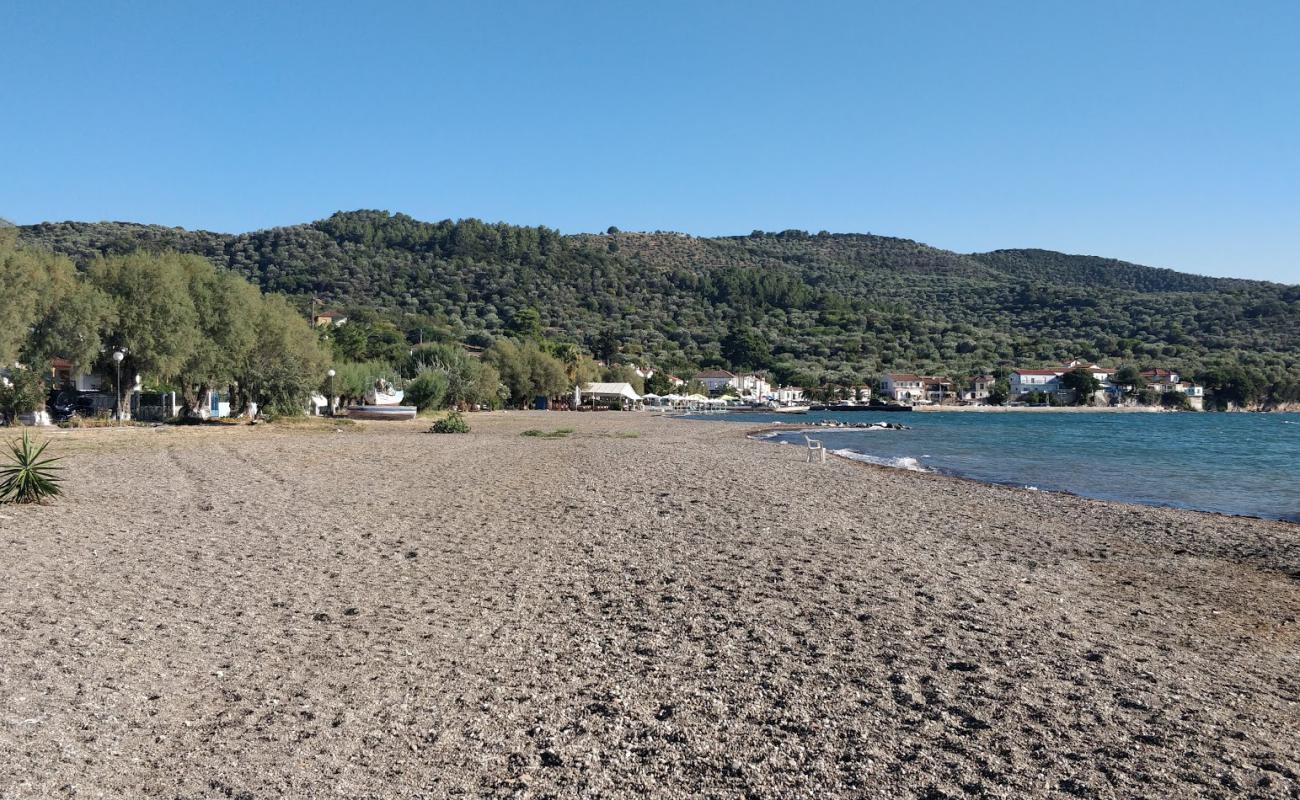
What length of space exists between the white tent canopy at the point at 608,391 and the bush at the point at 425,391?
3477 centimetres

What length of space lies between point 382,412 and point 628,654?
4547 cm

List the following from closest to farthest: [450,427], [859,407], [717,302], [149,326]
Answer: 1. [149,326]
2. [450,427]
3. [859,407]
4. [717,302]

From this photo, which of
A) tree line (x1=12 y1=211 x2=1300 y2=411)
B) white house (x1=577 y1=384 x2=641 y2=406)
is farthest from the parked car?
tree line (x1=12 y1=211 x2=1300 y2=411)

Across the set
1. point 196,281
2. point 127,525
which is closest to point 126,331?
point 196,281

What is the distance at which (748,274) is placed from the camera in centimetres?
17525

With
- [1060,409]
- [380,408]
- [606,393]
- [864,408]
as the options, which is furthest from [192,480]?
[1060,409]

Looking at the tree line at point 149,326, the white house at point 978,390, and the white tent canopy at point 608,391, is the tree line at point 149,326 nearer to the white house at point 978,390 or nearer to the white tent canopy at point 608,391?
the white tent canopy at point 608,391

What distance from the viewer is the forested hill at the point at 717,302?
13225cm

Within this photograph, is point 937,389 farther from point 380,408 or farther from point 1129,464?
point 1129,464

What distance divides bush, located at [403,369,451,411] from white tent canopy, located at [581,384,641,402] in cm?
3477

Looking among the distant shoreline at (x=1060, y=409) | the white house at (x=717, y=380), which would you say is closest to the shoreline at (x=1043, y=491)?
the distant shoreline at (x=1060, y=409)

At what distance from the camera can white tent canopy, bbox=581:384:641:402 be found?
93625mm

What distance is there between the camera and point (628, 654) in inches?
251

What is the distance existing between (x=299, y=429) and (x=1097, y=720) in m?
32.7
